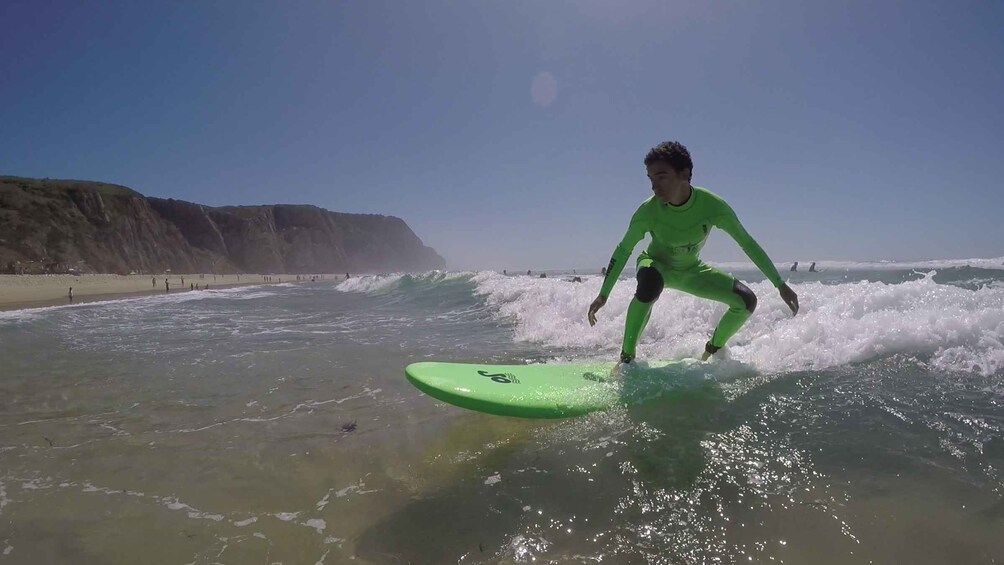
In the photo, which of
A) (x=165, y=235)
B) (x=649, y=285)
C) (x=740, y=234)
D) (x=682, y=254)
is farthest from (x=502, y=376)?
(x=165, y=235)

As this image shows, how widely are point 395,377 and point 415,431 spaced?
1.60m

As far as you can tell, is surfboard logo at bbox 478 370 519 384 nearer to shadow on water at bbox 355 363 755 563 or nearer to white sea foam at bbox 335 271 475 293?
shadow on water at bbox 355 363 755 563

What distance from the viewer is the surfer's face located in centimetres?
330

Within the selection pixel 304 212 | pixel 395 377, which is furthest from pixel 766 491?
pixel 304 212

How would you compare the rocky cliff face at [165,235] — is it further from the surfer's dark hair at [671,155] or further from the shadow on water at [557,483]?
the surfer's dark hair at [671,155]

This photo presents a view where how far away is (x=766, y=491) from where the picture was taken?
6.88 feet

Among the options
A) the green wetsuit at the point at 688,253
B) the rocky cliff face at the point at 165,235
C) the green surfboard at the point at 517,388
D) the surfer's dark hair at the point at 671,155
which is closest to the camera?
the green surfboard at the point at 517,388

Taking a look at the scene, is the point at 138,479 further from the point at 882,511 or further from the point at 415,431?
the point at 882,511

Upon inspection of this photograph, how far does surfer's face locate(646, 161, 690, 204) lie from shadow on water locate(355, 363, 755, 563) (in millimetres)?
1366

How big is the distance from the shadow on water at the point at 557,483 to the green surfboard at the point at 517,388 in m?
0.13

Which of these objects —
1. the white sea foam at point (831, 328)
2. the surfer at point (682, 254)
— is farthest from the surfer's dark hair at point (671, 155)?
the white sea foam at point (831, 328)

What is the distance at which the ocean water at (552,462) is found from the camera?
1860 mm

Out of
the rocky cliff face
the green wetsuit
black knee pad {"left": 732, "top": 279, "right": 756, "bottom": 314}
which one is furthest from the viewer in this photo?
the rocky cliff face

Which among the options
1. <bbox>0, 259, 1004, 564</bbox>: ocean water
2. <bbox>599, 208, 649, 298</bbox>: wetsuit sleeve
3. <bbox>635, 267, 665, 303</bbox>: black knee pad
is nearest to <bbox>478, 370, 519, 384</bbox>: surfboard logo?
<bbox>0, 259, 1004, 564</bbox>: ocean water
